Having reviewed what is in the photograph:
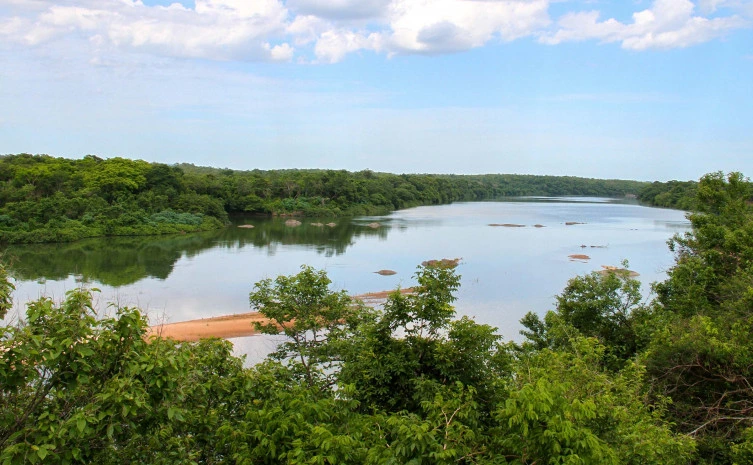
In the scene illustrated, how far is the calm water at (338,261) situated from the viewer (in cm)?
2142

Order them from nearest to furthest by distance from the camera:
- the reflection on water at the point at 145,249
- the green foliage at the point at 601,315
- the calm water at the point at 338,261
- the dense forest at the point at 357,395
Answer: the dense forest at the point at 357,395 → the green foliage at the point at 601,315 → the calm water at the point at 338,261 → the reflection on water at the point at 145,249

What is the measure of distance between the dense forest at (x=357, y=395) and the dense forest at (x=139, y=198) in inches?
1338

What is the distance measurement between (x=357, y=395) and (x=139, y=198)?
43.1 metres

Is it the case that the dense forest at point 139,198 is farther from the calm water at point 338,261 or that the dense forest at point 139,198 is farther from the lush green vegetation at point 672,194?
the lush green vegetation at point 672,194

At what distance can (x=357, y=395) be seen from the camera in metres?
5.47

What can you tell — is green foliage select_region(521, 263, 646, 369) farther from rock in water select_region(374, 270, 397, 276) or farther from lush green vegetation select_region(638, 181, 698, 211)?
lush green vegetation select_region(638, 181, 698, 211)

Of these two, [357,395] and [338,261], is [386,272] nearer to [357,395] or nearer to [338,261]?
[338,261]

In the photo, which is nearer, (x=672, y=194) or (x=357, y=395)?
(x=357, y=395)

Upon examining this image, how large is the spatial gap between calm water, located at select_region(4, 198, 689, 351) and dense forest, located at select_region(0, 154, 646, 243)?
238cm

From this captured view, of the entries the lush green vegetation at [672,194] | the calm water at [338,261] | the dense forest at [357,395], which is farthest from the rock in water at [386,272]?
the lush green vegetation at [672,194]

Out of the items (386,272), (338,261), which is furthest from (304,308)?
(338,261)

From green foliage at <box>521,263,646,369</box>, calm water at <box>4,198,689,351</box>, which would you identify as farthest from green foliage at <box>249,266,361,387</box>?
calm water at <box>4,198,689,351</box>

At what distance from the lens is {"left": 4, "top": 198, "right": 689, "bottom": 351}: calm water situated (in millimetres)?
21422

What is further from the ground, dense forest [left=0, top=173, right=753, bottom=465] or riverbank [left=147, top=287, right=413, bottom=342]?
dense forest [left=0, top=173, right=753, bottom=465]
